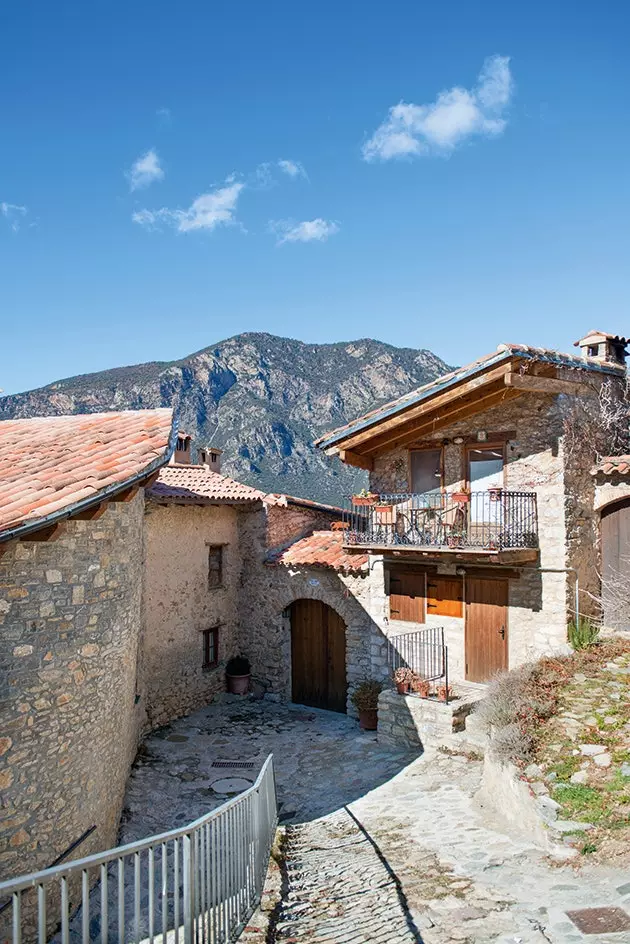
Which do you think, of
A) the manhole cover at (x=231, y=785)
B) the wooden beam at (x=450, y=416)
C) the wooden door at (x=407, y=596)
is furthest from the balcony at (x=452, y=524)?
the manhole cover at (x=231, y=785)

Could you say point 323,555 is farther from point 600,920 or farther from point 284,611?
point 600,920

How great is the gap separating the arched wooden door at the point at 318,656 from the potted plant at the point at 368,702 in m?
1.17

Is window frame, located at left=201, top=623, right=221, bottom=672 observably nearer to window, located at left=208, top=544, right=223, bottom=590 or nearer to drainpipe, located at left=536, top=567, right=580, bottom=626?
window, located at left=208, top=544, right=223, bottom=590

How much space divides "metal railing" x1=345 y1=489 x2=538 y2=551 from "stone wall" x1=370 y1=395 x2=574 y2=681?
30cm

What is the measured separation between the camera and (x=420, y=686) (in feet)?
42.1

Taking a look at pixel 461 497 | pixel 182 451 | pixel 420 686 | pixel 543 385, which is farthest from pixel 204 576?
pixel 543 385

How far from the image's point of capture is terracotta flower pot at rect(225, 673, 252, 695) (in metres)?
16.5

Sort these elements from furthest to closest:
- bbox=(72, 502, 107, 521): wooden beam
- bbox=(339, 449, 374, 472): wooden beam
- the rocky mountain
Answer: the rocky mountain < bbox=(339, 449, 374, 472): wooden beam < bbox=(72, 502, 107, 521): wooden beam

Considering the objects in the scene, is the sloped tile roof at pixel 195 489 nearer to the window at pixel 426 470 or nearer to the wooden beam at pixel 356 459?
the wooden beam at pixel 356 459

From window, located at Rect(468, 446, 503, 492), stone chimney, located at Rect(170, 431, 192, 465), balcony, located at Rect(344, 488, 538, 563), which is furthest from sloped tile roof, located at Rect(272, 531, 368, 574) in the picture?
stone chimney, located at Rect(170, 431, 192, 465)

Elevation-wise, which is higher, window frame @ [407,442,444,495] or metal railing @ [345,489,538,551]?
window frame @ [407,442,444,495]

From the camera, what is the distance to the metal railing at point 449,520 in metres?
12.6

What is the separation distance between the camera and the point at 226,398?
53500mm

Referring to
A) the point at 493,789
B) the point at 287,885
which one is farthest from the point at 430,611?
the point at 287,885
